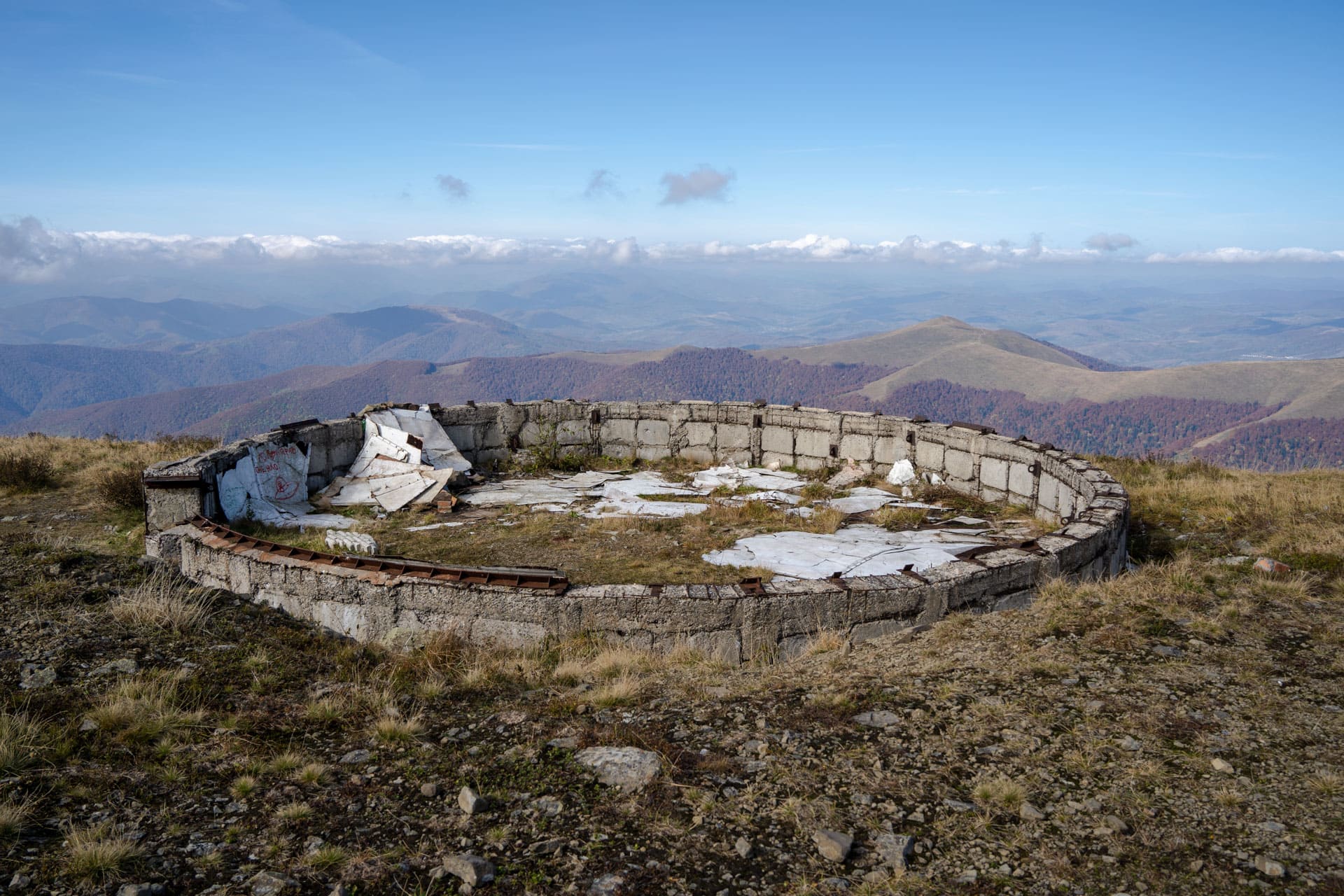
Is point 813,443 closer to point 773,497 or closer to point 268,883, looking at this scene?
point 773,497

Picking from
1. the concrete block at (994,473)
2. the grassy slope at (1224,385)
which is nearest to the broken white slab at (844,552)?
the concrete block at (994,473)

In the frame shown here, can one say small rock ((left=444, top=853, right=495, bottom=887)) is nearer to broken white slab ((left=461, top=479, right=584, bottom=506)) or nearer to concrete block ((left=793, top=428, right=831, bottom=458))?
broken white slab ((left=461, top=479, right=584, bottom=506))

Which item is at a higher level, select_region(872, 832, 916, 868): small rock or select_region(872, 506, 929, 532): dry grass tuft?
select_region(872, 832, 916, 868): small rock

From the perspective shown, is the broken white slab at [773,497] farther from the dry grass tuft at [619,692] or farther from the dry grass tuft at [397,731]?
the dry grass tuft at [397,731]

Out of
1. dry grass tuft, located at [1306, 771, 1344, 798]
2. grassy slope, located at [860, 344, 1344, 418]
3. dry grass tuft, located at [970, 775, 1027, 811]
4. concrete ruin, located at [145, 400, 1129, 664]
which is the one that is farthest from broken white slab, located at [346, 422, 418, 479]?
grassy slope, located at [860, 344, 1344, 418]

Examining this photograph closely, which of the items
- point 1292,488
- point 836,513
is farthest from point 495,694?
point 1292,488

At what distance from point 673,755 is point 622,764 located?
0.33 m

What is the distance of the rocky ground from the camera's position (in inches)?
153

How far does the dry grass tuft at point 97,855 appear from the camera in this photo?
3680 mm

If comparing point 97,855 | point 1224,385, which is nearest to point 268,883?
point 97,855

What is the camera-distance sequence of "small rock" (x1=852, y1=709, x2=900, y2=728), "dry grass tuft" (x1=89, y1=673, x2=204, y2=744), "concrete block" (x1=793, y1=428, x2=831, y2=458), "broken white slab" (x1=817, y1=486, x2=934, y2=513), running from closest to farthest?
"dry grass tuft" (x1=89, y1=673, x2=204, y2=744) → "small rock" (x1=852, y1=709, x2=900, y2=728) → "broken white slab" (x1=817, y1=486, x2=934, y2=513) → "concrete block" (x1=793, y1=428, x2=831, y2=458)

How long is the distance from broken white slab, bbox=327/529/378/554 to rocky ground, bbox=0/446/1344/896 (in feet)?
7.99

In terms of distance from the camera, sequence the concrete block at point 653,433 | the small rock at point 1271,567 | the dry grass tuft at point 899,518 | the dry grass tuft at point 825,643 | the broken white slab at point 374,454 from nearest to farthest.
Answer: the dry grass tuft at point 825,643
the small rock at point 1271,567
the dry grass tuft at point 899,518
the broken white slab at point 374,454
the concrete block at point 653,433

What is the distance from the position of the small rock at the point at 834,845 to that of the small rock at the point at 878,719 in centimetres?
134
